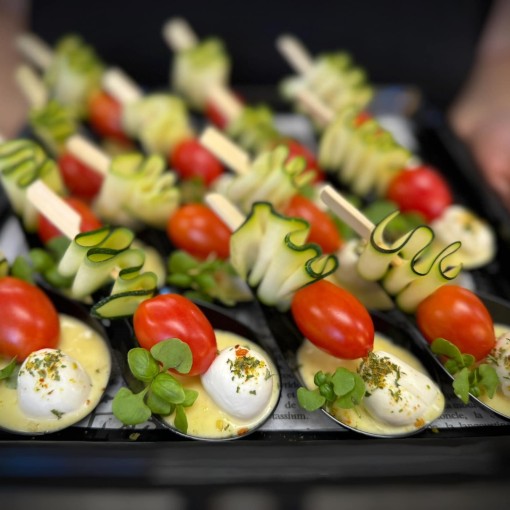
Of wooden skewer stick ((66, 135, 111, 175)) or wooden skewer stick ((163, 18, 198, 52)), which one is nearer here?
wooden skewer stick ((66, 135, 111, 175))

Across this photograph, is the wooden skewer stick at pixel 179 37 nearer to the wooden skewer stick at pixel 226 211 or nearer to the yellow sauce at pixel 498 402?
the wooden skewer stick at pixel 226 211

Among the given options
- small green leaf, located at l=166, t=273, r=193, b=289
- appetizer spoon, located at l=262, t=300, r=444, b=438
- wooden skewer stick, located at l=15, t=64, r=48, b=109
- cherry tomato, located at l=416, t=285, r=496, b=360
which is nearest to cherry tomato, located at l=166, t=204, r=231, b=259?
small green leaf, located at l=166, t=273, r=193, b=289

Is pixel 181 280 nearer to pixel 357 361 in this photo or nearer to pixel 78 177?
pixel 357 361

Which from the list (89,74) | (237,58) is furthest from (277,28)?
(89,74)

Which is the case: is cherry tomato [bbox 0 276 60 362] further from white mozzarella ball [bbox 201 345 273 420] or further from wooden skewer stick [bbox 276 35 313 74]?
wooden skewer stick [bbox 276 35 313 74]

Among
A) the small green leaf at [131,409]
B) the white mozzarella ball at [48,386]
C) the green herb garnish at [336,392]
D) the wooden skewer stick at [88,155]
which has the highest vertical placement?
the green herb garnish at [336,392]

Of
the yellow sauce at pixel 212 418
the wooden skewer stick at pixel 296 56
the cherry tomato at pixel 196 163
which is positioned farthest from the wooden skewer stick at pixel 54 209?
the wooden skewer stick at pixel 296 56

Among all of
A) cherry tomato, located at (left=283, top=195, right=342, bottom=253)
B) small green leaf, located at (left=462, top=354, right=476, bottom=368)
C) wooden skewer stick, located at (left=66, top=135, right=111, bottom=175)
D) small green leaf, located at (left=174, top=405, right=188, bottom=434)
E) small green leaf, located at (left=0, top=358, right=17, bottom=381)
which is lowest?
small green leaf, located at (left=0, top=358, right=17, bottom=381)
